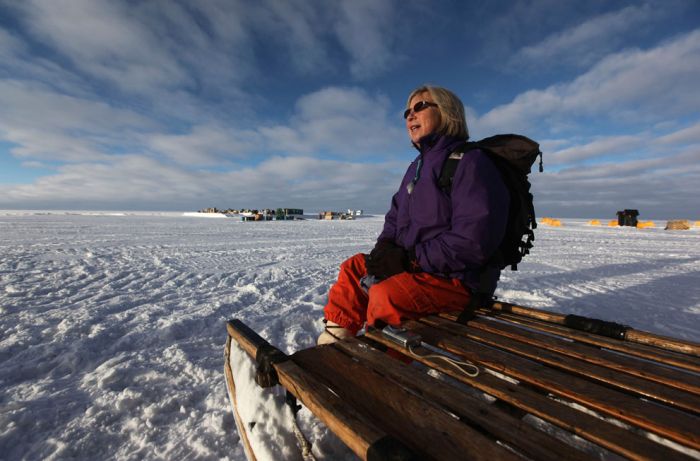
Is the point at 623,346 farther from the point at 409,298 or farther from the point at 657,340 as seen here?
the point at 409,298

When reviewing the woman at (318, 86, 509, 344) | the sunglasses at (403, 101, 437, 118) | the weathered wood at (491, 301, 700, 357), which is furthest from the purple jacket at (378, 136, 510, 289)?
the weathered wood at (491, 301, 700, 357)

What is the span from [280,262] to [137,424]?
5413 mm

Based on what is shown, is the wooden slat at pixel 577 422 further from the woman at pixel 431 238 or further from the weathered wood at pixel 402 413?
the woman at pixel 431 238

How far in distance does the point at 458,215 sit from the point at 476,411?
109 cm

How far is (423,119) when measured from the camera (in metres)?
2.42

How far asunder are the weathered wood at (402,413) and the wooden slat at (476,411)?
6cm

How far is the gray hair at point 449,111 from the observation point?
2.33 m

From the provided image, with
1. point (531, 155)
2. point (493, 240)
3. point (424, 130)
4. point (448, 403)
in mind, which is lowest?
point (448, 403)

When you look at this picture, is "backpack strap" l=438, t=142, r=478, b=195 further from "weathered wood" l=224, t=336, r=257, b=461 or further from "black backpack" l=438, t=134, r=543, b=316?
"weathered wood" l=224, t=336, r=257, b=461

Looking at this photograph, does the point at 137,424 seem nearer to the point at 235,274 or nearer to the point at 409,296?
the point at 409,296

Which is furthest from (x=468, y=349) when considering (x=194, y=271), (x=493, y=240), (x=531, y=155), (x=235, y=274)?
(x=194, y=271)

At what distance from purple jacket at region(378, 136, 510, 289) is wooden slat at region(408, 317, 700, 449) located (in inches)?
16.8

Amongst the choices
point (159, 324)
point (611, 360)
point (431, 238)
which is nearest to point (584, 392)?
point (611, 360)

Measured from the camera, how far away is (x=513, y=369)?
1.36 meters
